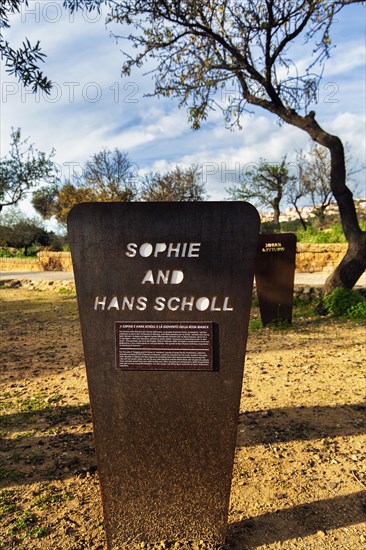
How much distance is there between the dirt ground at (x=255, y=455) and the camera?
2.49 m

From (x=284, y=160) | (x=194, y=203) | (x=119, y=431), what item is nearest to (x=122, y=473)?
(x=119, y=431)

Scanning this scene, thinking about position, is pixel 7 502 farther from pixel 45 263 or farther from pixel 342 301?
pixel 45 263

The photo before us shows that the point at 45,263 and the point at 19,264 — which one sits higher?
the point at 45,263

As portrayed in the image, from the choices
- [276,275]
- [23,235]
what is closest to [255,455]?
[276,275]

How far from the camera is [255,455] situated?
10.8 ft

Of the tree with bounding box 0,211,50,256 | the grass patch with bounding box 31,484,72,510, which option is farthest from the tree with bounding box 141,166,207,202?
the grass patch with bounding box 31,484,72,510

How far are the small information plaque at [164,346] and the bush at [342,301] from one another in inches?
269

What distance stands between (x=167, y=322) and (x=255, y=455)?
1.72 metres

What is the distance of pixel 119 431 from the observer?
2244 millimetres

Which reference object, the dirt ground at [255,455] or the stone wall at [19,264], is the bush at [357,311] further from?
the stone wall at [19,264]

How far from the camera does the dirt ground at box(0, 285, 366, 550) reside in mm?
2490

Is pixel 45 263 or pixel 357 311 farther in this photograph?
pixel 45 263

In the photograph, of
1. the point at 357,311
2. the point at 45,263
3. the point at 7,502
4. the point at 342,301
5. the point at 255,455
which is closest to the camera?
the point at 7,502

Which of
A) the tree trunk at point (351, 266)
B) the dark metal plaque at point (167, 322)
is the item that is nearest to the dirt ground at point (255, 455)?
the dark metal plaque at point (167, 322)
